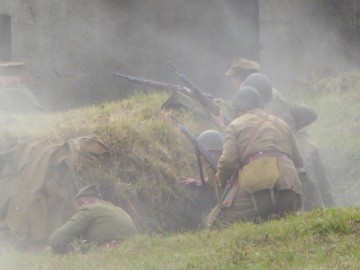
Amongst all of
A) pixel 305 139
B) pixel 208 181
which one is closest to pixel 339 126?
pixel 305 139

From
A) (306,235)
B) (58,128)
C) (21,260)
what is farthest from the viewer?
(58,128)

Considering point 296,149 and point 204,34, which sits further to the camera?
point 204,34

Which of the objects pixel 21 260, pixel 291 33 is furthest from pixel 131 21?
pixel 21 260

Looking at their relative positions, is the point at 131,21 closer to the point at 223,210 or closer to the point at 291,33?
the point at 291,33

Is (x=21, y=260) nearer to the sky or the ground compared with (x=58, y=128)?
nearer to the ground

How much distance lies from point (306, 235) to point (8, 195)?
4.14m

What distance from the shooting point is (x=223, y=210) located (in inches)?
503

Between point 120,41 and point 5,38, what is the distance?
191 centimetres

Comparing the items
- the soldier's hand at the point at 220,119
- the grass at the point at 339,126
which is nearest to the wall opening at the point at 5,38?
the grass at the point at 339,126

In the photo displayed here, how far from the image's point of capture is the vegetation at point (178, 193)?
1062 cm

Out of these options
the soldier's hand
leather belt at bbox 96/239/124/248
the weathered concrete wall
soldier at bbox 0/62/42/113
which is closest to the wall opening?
the weathered concrete wall

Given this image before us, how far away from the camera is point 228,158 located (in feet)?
41.5

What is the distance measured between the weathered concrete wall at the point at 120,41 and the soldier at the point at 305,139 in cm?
537

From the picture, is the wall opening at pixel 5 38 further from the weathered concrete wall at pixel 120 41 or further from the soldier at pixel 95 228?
the soldier at pixel 95 228
